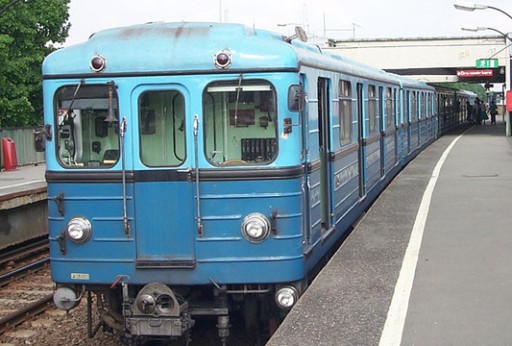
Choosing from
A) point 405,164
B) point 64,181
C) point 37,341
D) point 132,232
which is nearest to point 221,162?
point 132,232

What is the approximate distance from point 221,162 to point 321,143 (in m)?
1.88

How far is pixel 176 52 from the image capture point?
6398 millimetres

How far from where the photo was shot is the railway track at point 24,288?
9267 mm

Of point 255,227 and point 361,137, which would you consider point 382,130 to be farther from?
point 255,227

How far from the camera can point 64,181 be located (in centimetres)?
652

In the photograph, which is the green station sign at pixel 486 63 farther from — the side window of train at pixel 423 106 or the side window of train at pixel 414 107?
the side window of train at pixel 414 107

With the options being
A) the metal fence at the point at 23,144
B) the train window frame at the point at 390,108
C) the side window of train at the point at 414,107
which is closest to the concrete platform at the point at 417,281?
the train window frame at the point at 390,108

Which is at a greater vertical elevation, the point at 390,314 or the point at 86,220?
the point at 86,220

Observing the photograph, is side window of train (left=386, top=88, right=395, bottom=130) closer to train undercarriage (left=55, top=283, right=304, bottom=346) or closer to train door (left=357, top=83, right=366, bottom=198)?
train door (left=357, top=83, right=366, bottom=198)

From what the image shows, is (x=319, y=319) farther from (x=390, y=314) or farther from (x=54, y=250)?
(x=54, y=250)

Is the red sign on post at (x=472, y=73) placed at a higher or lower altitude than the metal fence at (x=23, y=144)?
higher

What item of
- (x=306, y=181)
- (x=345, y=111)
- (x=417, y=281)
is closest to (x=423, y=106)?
(x=345, y=111)

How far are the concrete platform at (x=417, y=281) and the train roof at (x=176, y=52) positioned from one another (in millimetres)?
2071

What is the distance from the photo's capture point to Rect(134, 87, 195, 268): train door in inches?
250
